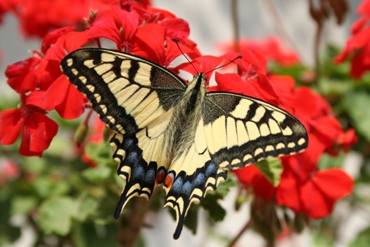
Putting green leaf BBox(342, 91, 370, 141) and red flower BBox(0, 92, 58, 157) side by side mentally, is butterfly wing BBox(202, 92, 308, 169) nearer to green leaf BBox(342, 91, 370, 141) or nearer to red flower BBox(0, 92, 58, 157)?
red flower BBox(0, 92, 58, 157)

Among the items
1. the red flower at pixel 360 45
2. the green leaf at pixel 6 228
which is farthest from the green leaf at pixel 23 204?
the red flower at pixel 360 45

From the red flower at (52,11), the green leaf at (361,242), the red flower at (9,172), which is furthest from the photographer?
the red flower at (9,172)

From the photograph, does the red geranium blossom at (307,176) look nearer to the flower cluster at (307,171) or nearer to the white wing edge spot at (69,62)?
the flower cluster at (307,171)

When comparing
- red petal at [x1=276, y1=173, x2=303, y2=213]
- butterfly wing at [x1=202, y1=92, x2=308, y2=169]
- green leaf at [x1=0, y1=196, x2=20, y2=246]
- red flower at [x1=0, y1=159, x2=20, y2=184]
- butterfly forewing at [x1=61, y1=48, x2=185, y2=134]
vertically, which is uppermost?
butterfly forewing at [x1=61, y1=48, x2=185, y2=134]

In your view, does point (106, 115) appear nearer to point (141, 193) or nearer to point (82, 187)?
point (141, 193)

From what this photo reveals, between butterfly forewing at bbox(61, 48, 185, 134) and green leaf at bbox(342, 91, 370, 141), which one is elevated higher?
butterfly forewing at bbox(61, 48, 185, 134)

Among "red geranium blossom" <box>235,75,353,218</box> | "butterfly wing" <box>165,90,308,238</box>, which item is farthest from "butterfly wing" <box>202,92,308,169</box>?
"red geranium blossom" <box>235,75,353,218</box>

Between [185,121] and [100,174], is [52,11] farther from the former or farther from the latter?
[185,121]

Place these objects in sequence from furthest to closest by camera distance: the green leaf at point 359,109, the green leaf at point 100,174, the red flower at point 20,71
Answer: the green leaf at point 359,109, the green leaf at point 100,174, the red flower at point 20,71

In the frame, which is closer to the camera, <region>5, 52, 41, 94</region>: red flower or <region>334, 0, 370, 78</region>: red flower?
<region>5, 52, 41, 94</region>: red flower
